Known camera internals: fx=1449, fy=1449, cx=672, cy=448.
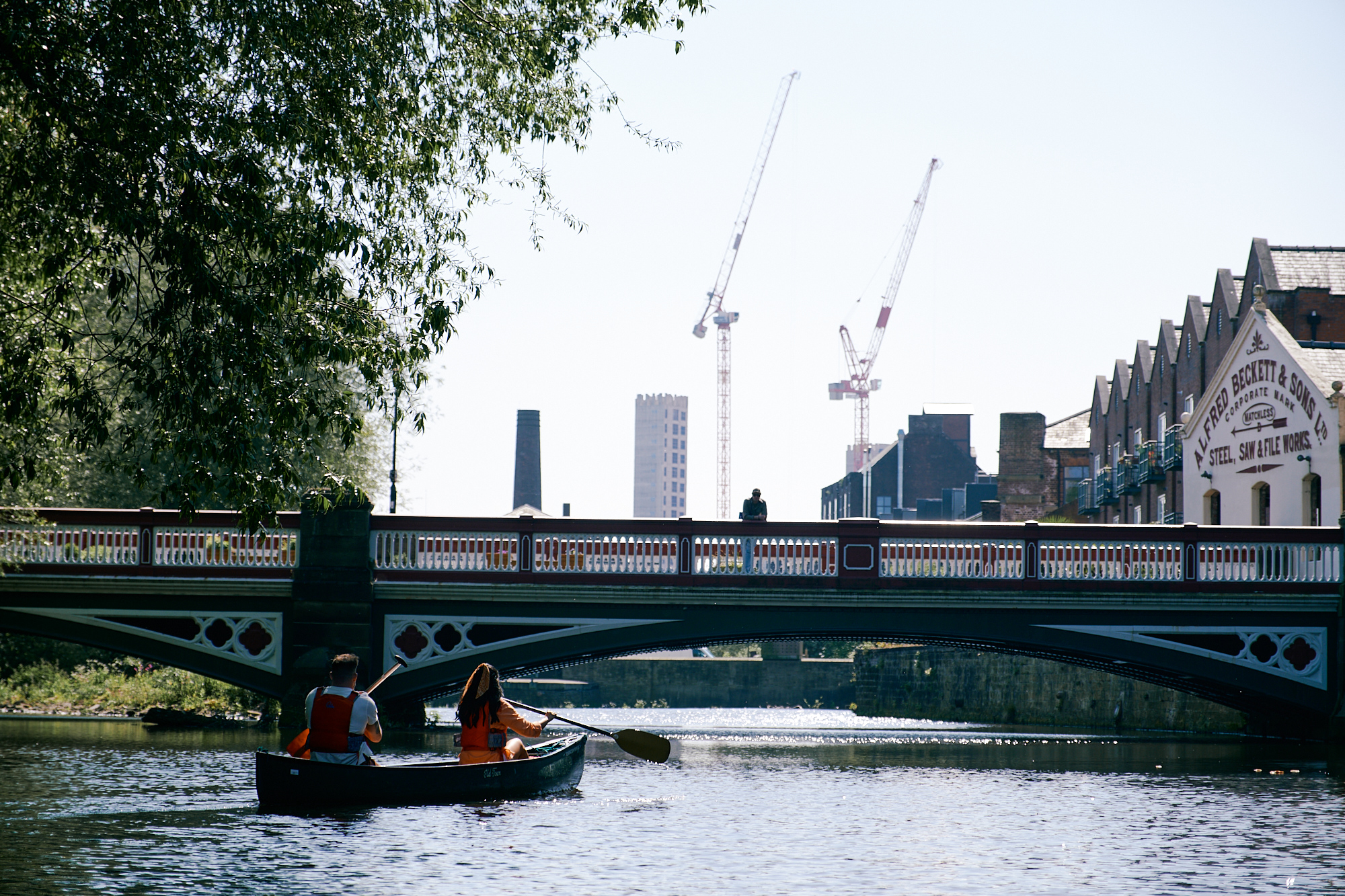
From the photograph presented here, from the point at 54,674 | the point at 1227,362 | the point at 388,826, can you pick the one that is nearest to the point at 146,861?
the point at 388,826

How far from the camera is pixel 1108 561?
27438 millimetres

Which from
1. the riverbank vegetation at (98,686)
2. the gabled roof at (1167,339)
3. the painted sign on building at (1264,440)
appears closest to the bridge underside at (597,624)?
the painted sign on building at (1264,440)

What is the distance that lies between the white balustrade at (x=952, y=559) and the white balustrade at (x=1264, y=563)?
12.1ft

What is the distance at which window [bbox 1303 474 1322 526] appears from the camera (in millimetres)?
34094

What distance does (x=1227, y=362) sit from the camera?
3881cm

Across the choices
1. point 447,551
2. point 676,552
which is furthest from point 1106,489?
point 447,551

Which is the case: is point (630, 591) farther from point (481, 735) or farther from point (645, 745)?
point (481, 735)

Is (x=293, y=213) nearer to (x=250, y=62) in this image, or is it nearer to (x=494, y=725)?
(x=250, y=62)

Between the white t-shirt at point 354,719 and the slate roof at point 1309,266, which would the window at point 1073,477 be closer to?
the slate roof at point 1309,266

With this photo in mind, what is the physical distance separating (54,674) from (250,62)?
3157 cm

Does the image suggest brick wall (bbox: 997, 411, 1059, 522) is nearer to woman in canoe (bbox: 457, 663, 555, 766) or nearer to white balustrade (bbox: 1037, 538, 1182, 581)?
white balustrade (bbox: 1037, 538, 1182, 581)

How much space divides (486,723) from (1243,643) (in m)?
16.0

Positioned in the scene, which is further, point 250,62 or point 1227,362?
point 1227,362

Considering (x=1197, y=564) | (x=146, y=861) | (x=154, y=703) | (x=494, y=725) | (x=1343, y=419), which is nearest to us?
(x=146, y=861)
